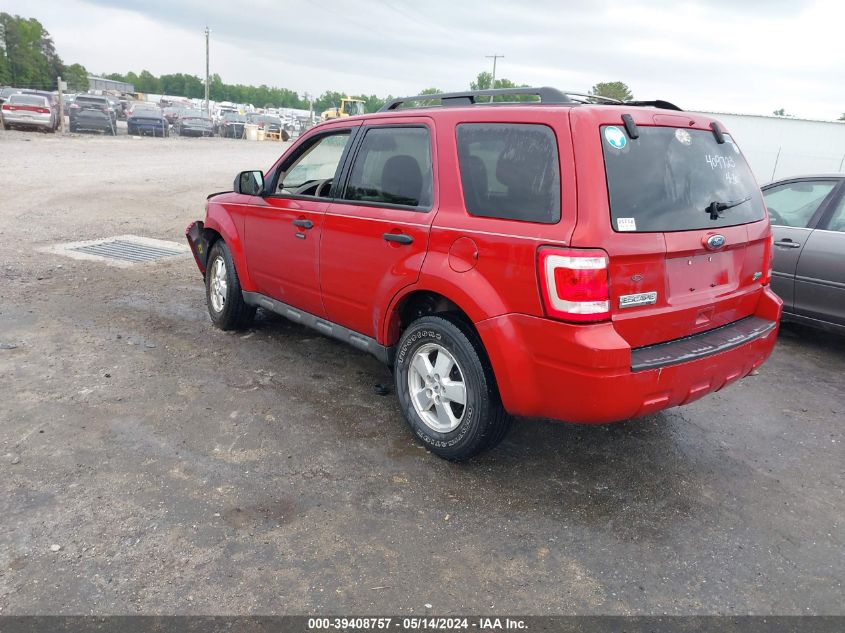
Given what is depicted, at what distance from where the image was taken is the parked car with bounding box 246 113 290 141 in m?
40.0

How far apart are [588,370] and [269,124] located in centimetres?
4114

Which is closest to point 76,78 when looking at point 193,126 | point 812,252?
point 193,126

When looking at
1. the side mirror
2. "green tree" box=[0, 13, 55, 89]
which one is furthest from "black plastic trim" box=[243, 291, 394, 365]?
"green tree" box=[0, 13, 55, 89]

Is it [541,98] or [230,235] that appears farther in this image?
[230,235]

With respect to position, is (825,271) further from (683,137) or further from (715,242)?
(683,137)

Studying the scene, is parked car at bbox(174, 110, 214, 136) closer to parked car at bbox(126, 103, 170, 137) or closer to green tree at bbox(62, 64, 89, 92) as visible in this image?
parked car at bbox(126, 103, 170, 137)

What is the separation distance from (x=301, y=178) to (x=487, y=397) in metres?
2.53

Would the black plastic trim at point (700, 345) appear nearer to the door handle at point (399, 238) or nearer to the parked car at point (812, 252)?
the door handle at point (399, 238)

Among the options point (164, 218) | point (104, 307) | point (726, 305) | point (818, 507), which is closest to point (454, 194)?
point (726, 305)

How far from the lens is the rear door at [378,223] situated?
3.62 meters

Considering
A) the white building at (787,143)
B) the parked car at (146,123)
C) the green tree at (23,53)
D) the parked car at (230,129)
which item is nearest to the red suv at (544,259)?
the white building at (787,143)

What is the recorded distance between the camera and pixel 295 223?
14.9 ft

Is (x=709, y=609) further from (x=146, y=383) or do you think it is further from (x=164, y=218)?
(x=164, y=218)

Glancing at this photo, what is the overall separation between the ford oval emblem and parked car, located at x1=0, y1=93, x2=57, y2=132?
28953 millimetres
